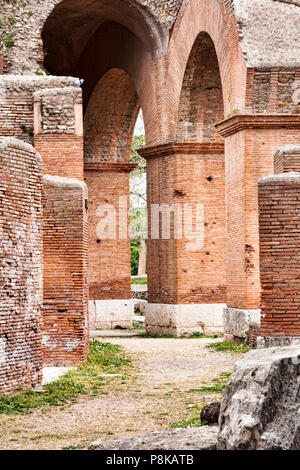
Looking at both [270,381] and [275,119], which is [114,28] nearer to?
[275,119]

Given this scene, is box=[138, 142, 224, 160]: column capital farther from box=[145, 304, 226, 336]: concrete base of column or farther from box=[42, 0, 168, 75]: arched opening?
box=[145, 304, 226, 336]: concrete base of column

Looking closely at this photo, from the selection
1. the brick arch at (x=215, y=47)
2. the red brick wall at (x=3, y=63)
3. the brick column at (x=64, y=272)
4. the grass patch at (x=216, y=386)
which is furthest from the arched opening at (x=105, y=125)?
the grass patch at (x=216, y=386)

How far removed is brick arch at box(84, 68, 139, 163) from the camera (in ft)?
68.6

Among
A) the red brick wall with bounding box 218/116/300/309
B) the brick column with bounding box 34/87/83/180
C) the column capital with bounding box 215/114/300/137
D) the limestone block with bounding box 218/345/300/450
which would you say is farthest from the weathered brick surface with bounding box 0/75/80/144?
the limestone block with bounding box 218/345/300/450

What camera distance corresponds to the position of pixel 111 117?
21.1 metres

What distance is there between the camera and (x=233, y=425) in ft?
14.6

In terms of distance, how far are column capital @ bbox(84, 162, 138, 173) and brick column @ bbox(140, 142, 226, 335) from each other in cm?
377

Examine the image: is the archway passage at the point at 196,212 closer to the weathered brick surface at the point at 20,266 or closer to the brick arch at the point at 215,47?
the brick arch at the point at 215,47

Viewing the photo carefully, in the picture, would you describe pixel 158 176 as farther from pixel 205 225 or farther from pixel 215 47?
pixel 215 47

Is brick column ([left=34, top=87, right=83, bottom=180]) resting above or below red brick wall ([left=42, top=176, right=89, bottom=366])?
above

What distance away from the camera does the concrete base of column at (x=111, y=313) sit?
64.8 feet

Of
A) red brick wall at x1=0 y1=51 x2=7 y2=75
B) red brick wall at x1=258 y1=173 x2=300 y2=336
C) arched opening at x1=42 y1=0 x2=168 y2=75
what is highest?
arched opening at x1=42 y1=0 x2=168 y2=75

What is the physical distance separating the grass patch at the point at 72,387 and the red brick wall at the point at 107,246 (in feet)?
26.0

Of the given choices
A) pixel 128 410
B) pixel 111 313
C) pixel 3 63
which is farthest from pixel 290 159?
pixel 111 313
